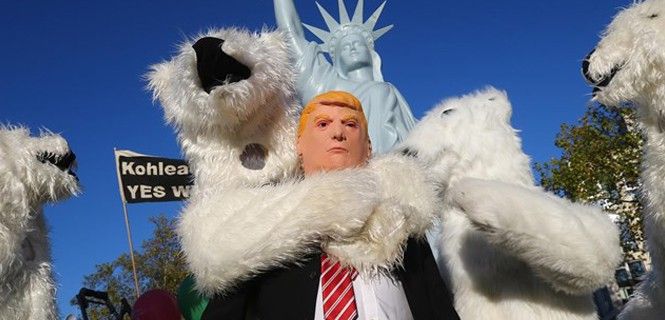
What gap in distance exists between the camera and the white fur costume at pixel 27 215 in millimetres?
2352

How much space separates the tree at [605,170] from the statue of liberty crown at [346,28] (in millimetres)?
4714

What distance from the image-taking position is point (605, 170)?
1093 centimetres

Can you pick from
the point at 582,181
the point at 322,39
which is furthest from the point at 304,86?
the point at 582,181

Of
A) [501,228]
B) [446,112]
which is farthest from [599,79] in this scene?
[501,228]

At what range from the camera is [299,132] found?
2131 mm

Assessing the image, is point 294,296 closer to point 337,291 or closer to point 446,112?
point 337,291

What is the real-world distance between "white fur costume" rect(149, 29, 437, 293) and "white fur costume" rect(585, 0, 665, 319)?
3.10 feet

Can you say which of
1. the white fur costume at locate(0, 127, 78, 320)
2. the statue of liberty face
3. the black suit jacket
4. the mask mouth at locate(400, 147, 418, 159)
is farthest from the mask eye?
the statue of liberty face

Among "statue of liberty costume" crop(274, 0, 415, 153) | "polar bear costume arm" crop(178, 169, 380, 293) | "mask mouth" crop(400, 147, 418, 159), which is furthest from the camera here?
"statue of liberty costume" crop(274, 0, 415, 153)

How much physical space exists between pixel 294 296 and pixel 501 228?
0.67 meters

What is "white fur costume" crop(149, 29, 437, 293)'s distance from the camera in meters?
1.71

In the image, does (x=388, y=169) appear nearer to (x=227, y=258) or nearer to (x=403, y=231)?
(x=403, y=231)

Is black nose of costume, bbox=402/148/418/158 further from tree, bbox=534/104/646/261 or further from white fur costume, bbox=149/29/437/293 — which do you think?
tree, bbox=534/104/646/261

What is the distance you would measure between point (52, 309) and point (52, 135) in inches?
30.6
